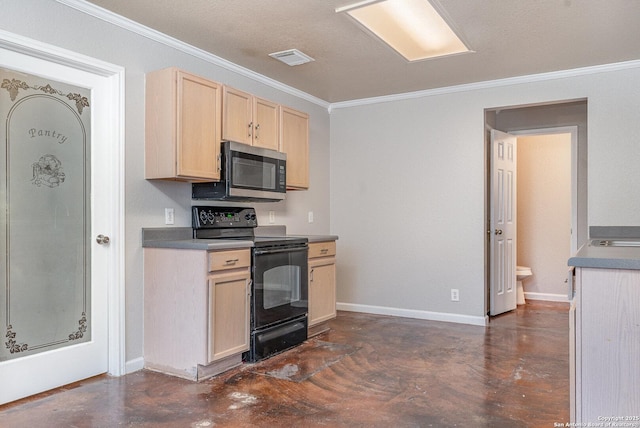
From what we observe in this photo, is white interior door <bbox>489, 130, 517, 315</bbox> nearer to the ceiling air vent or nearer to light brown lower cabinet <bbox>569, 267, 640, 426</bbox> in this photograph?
the ceiling air vent

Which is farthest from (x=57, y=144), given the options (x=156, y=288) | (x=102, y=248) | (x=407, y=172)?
(x=407, y=172)

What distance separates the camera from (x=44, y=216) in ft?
8.91

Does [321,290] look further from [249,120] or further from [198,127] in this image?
[198,127]

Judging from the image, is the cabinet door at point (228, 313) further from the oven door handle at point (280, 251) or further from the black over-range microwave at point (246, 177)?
→ the black over-range microwave at point (246, 177)

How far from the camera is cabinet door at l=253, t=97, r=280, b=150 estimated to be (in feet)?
12.2

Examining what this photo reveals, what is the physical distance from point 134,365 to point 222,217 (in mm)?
1259

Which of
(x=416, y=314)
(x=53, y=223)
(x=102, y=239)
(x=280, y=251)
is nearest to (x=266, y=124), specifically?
(x=280, y=251)

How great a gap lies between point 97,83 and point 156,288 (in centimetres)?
139

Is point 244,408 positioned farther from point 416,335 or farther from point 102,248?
point 416,335

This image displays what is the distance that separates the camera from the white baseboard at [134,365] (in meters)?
3.06

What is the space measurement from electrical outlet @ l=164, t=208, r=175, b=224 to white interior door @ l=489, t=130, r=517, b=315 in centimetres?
328

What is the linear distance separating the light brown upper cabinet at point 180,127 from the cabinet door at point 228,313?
29.1 inches

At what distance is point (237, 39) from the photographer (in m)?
3.38

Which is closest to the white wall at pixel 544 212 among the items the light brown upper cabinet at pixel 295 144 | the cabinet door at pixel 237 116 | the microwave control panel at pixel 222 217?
the light brown upper cabinet at pixel 295 144
